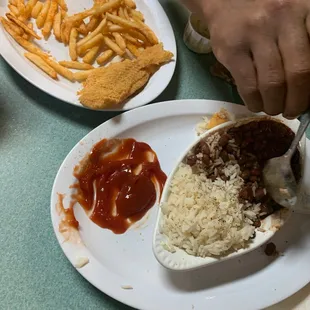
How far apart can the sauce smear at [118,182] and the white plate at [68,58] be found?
12cm

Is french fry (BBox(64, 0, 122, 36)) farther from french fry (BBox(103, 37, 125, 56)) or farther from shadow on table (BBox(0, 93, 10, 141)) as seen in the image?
shadow on table (BBox(0, 93, 10, 141))


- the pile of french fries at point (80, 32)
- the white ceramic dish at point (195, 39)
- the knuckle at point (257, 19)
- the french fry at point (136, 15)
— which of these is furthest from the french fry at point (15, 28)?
the knuckle at point (257, 19)

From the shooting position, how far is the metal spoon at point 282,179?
1.15 meters

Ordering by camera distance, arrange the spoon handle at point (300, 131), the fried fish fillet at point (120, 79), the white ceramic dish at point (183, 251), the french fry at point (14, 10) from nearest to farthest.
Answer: the spoon handle at point (300, 131) < the white ceramic dish at point (183, 251) < the fried fish fillet at point (120, 79) < the french fry at point (14, 10)

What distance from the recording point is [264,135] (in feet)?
4.04

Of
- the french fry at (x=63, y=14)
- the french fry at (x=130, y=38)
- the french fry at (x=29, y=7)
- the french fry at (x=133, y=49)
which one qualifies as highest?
the french fry at (x=29, y=7)

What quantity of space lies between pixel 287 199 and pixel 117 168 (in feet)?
1.39

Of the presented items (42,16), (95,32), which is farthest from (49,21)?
(95,32)

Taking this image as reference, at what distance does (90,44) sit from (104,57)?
51mm

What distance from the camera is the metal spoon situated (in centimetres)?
115

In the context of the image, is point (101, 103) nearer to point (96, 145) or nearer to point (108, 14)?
point (96, 145)

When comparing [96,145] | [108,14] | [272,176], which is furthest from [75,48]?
[272,176]

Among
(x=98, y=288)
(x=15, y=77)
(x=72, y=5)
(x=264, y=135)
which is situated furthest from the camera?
(x=72, y=5)

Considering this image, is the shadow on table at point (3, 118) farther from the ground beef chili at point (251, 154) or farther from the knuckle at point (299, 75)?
the knuckle at point (299, 75)
